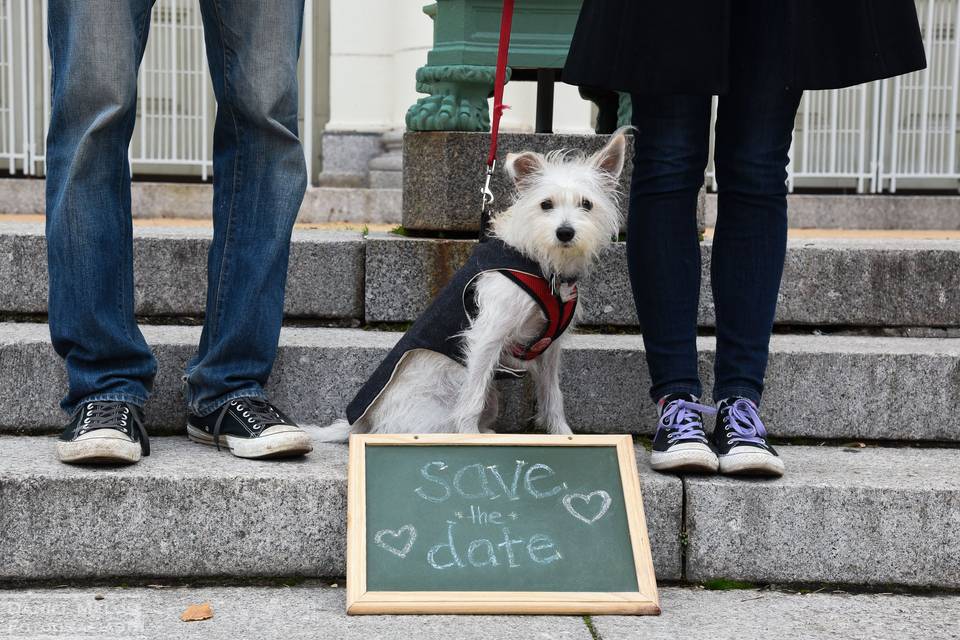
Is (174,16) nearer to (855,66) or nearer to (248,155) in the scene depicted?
(248,155)

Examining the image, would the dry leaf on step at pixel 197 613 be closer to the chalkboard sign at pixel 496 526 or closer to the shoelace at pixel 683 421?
the chalkboard sign at pixel 496 526

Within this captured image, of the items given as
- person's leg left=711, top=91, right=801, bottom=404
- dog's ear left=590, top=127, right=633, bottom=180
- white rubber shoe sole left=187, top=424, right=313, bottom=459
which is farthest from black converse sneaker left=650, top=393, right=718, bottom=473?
white rubber shoe sole left=187, top=424, right=313, bottom=459

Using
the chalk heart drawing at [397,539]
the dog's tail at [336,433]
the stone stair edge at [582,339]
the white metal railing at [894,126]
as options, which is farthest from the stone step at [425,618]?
the white metal railing at [894,126]

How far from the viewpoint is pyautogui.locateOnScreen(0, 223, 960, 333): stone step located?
382 centimetres

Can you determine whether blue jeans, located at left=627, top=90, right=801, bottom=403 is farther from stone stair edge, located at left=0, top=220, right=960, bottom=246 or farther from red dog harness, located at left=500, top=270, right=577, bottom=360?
stone stair edge, located at left=0, top=220, right=960, bottom=246

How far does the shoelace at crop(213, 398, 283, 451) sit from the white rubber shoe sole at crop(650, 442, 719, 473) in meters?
1.09

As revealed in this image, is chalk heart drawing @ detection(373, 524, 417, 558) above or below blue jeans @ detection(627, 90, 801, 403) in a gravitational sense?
below

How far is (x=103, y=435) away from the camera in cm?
287

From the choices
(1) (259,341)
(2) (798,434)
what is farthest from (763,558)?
(1) (259,341)

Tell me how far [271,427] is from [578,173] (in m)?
1.16

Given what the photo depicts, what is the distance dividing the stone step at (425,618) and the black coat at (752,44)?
A: 1344 millimetres

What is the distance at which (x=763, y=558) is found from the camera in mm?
2957

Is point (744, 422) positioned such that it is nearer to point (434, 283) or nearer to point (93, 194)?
point (434, 283)

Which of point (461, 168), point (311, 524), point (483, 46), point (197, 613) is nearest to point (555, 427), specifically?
point (311, 524)
